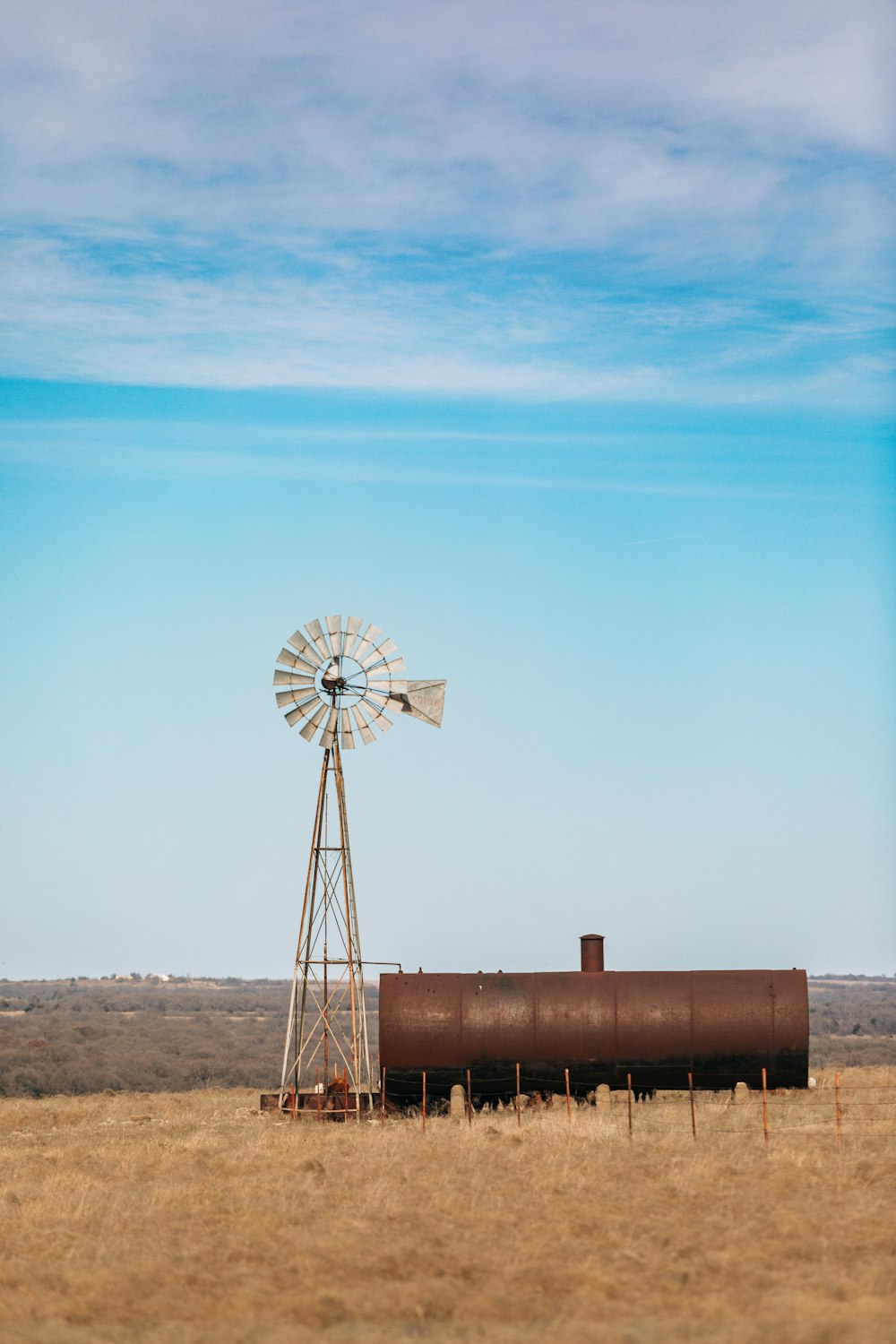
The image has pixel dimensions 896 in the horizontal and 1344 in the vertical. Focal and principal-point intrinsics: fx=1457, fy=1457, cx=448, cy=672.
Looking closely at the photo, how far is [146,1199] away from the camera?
20953 millimetres

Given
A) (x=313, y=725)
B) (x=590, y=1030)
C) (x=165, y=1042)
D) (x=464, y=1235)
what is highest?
(x=313, y=725)

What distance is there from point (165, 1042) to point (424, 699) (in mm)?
39301

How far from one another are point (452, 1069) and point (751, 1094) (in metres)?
6.38

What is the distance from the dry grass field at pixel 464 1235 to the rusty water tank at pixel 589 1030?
2.56 m

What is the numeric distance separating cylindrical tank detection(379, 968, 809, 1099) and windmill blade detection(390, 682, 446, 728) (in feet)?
20.0

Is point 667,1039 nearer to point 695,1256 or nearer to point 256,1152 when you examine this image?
point 256,1152

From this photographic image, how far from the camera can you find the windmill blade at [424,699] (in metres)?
33.4

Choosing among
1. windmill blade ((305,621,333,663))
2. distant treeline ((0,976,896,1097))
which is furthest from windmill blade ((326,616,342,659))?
distant treeline ((0,976,896,1097))

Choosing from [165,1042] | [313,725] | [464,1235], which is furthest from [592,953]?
[165,1042]

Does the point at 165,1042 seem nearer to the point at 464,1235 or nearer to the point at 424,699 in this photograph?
the point at 424,699

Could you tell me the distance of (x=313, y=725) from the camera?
33.1 m

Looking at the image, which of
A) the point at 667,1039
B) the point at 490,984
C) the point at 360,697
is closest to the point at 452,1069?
the point at 490,984

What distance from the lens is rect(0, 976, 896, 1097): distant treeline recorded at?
48.9 m

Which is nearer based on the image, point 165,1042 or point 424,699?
point 424,699
